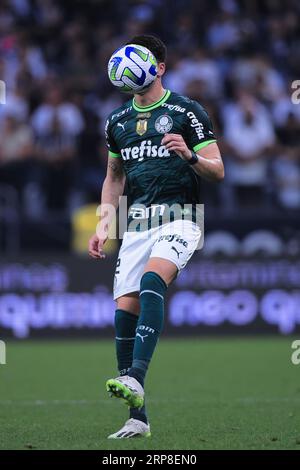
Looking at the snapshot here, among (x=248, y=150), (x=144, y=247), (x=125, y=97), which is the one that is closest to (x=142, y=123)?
(x=144, y=247)

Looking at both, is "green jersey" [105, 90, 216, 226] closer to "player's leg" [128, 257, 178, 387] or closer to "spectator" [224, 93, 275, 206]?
"player's leg" [128, 257, 178, 387]

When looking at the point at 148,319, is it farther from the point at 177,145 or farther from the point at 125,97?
the point at 125,97

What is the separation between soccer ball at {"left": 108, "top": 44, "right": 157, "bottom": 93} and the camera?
676cm

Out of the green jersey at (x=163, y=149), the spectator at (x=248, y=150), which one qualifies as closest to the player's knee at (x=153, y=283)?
the green jersey at (x=163, y=149)

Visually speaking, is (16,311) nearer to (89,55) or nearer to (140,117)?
(89,55)

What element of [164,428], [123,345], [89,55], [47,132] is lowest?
[164,428]

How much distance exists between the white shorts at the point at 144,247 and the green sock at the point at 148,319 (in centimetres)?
23

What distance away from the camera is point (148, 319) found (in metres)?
6.53

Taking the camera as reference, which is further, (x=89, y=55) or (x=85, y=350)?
(x=89, y=55)
